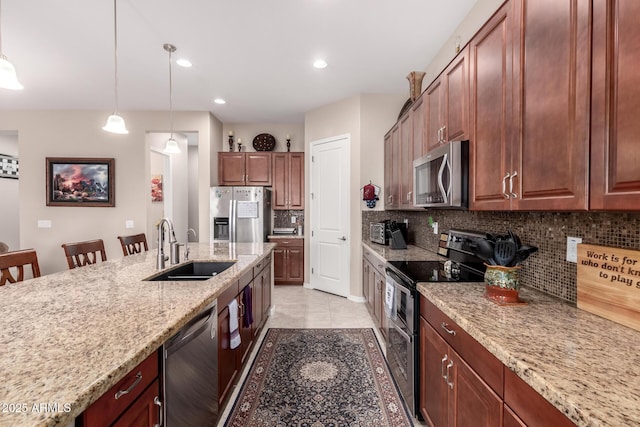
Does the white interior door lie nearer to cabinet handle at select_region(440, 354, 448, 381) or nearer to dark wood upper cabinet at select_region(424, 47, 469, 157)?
dark wood upper cabinet at select_region(424, 47, 469, 157)

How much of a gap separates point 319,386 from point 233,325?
82 centimetres

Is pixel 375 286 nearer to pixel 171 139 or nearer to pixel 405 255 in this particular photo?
pixel 405 255

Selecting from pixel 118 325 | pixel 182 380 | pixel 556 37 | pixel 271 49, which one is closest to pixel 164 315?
pixel 118 325

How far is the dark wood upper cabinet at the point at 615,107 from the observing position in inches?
31.3

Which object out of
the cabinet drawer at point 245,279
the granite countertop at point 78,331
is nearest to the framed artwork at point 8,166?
the granite countertop at point 78,331

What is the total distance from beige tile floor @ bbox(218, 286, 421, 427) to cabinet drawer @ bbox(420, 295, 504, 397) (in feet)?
4.67

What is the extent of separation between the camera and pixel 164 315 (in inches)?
44.1

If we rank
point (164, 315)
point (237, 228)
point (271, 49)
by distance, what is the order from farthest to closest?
point (237, 228)
point (271, 49)
point (164, 315)

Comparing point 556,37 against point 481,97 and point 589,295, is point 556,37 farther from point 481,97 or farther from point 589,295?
point 589,295

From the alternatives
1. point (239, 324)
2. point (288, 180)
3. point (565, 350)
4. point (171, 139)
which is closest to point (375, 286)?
point (239, 324)

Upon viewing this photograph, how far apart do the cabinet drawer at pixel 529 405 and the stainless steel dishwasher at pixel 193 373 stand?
3.90 feet

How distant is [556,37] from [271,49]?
2.43m

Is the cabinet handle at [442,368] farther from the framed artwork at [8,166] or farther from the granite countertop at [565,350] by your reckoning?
the framed artwork at [8,166]

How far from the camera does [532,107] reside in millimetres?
1170
